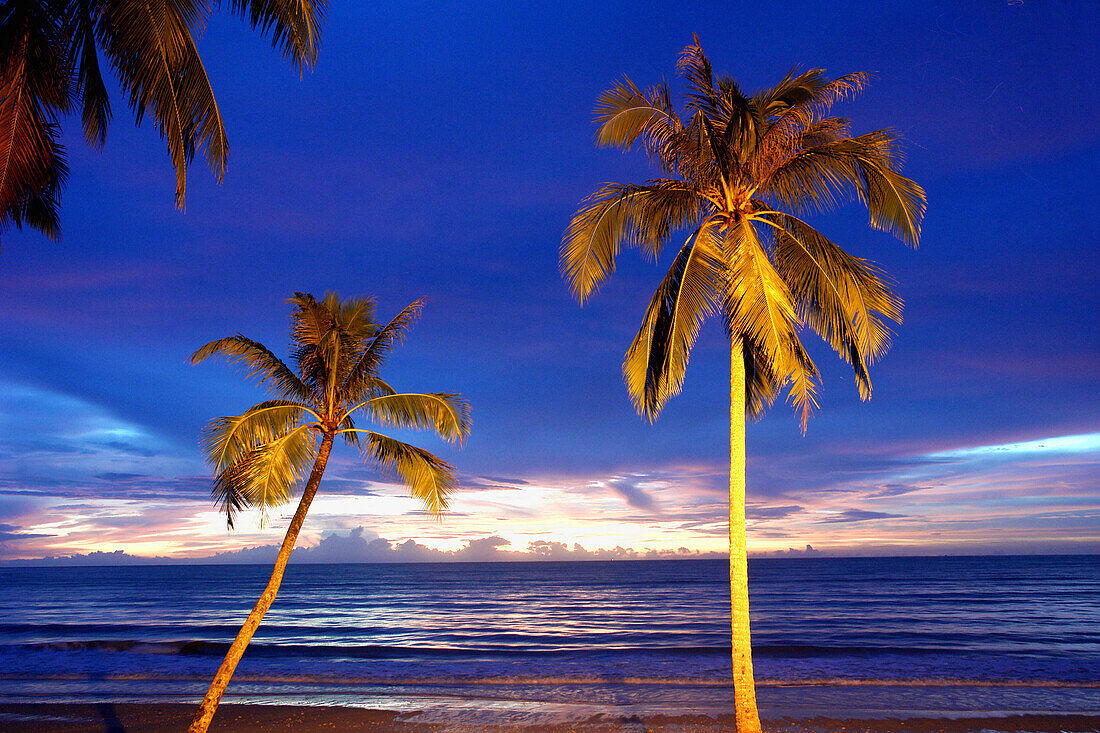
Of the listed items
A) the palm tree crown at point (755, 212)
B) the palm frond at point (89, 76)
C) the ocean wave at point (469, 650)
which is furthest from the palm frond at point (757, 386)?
the ocean wave at point (469, 650)

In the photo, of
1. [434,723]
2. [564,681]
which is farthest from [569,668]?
[434,723]

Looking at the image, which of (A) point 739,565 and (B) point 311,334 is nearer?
(A) point 739,565

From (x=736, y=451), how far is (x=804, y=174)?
12.9ft

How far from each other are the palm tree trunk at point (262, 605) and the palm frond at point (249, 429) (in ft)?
2.61

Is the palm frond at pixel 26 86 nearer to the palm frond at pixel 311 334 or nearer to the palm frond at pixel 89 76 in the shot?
the palm frond at pixel 89 76

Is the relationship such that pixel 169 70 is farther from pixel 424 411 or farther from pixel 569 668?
pixel 569 668

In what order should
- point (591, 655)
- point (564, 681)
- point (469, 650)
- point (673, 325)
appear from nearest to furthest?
1. point (673, 325)
2. point (564, 681)
3. point (591, 655)
4. point (469, 650)

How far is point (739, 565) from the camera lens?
25.6ft

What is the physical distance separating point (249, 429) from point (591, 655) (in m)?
19.1

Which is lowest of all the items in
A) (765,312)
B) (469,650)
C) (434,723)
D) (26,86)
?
(469,650)

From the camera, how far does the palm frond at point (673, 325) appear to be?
832 centimetres

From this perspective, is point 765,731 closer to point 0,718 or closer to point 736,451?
point 736,451

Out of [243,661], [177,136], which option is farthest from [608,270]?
[243,661]

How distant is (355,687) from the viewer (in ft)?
63.8
